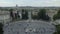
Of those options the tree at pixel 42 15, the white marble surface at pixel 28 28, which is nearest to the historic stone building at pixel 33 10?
the tree at pixel 42 15

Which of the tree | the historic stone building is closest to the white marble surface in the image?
the tree

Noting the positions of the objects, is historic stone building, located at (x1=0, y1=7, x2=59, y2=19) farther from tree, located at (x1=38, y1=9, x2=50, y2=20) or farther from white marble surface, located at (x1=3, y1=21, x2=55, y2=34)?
white marble surface, located at (x1=3, y1=21, x2=55, y2=34)

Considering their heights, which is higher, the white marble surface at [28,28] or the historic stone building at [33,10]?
the historic stone building at [33,10]

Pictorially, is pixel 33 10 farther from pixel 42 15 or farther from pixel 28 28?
pixel 28 28

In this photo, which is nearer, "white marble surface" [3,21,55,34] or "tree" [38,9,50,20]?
"white marble surface" [3,21,55,34]

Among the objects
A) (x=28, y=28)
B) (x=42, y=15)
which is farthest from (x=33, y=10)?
(x=28, y=28)

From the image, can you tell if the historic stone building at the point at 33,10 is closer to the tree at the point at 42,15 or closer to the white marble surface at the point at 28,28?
the tree at the point at 42,15

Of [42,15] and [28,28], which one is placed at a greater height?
[42,15]

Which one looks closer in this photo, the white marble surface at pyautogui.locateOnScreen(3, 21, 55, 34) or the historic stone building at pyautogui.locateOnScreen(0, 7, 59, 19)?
the white marble surface at pyautogui.locateOnScreen(3, 21, 55, 34)

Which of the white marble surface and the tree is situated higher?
the tree
